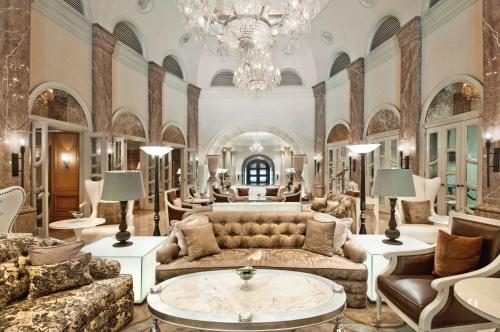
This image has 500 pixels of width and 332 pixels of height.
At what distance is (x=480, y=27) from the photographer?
5.59 metres

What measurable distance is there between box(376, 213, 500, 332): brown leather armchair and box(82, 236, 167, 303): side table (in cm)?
240

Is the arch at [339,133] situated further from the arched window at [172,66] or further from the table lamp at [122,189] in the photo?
the table lamp at [122,189]

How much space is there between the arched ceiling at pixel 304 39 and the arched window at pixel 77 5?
0.22 metres

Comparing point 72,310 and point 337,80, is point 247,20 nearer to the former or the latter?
point 72,310

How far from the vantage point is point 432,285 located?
2410mm

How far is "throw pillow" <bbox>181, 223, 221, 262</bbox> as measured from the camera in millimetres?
3726

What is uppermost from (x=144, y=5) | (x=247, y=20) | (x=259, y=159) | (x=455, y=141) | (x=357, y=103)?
(x=144, y=5)

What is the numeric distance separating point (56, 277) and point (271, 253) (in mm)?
2182

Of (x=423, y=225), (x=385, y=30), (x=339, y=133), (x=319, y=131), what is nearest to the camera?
(x=423, y=225)

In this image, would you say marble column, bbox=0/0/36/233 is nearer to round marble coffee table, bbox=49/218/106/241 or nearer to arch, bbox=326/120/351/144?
round marble coffee table, bbox=49/218/106/241

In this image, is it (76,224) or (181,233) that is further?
(76,224)

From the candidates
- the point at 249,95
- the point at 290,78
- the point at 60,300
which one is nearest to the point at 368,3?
the point at 290,78

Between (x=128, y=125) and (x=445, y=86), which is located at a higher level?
(x=445, y=86)

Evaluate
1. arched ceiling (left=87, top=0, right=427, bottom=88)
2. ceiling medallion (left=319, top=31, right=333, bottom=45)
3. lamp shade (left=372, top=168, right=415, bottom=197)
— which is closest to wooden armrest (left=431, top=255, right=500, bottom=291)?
lamp shade (left=372, top=168, right=415, bottom=197)
